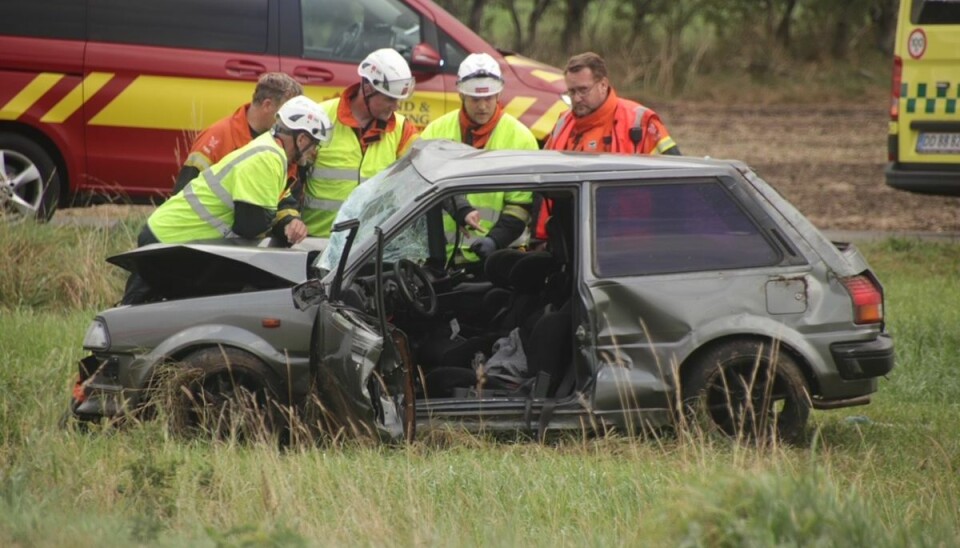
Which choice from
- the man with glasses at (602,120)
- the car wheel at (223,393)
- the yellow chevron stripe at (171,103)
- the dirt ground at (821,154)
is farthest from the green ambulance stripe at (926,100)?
the car wheel at (223,393)

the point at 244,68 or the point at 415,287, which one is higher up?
the point at 244,68

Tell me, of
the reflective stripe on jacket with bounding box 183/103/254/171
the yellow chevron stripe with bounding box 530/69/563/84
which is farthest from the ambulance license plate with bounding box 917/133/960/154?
the reflective stripe on jacket with bounding box 183/103/254/171

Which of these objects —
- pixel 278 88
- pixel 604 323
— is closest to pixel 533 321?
Answer: pixel 604 323

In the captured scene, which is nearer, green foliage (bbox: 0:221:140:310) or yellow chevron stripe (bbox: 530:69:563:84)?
green foliage (bbox: 0:221:140:310)

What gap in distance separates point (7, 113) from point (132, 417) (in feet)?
16.3

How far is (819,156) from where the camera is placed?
56.7 ft

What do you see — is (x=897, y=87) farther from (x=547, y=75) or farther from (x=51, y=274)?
(x=51, y=274)

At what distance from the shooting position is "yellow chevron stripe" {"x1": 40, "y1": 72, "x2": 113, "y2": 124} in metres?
10.9

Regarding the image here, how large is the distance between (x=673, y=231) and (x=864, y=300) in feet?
2.85

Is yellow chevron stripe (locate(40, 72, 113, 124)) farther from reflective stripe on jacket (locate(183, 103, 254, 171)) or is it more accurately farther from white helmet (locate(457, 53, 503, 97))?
white helmet (locate(457, 53, 503, 97))

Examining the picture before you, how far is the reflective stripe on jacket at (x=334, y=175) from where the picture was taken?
8.64m

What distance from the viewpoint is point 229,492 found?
19.3ft

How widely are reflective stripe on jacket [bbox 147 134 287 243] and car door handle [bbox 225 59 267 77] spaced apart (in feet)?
10.4

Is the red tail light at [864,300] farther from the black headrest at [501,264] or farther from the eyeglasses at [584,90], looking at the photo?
the eyeglasses at [584,90]
